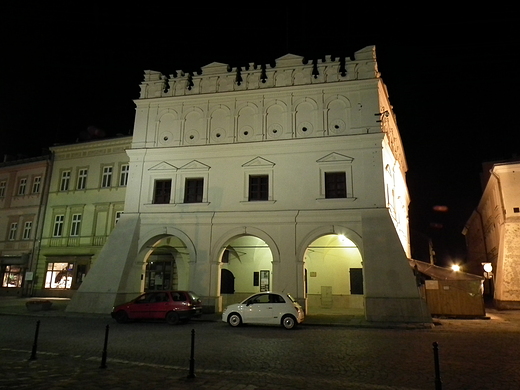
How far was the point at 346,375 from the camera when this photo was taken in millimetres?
8086

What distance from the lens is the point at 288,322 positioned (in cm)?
1552

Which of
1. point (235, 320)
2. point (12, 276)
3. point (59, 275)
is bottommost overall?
point (235, 320)

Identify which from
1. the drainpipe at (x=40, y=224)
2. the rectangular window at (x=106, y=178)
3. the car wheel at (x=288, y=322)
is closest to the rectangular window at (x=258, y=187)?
the car wheel at (x=288, y=322)

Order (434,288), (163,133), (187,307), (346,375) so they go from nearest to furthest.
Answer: (346,375), (187,307), (434,288), (163,133)

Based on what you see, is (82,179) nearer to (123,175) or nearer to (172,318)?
(123,175)

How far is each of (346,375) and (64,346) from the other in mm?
8666

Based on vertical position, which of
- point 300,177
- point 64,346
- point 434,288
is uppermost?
point 300,177

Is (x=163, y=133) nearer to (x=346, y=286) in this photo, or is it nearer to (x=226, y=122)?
(x=226, y=122)

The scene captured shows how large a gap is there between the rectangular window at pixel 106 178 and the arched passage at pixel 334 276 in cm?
1685

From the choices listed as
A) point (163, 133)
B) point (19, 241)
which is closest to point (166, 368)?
point (163, 133)

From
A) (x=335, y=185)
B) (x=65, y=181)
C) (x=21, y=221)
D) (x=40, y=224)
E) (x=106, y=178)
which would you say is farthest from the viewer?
(x=21, y=221)

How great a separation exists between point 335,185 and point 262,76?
8635 mm

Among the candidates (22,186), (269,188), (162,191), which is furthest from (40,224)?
(269,188)

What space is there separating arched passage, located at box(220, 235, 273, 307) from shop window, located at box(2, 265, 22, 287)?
1894 cm
